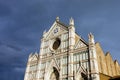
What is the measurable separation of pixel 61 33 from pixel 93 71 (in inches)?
497

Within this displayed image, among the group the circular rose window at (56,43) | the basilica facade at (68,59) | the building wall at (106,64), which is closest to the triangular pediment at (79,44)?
the basilica facade at (68,59)

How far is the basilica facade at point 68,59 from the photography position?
24328 mm

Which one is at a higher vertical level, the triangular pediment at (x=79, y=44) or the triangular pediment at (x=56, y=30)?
the triangular pediment at (x=56, y=30)

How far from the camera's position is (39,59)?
32.9 meters

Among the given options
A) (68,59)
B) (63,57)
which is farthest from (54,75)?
(68,59)

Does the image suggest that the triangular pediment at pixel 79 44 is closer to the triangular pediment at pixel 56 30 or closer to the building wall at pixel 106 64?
the building wall at pixel 106 64

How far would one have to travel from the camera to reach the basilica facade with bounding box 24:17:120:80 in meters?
24.3

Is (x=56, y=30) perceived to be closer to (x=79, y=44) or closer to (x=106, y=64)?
(x=79, y=44)

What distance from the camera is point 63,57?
28672 mm

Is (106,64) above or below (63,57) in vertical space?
below

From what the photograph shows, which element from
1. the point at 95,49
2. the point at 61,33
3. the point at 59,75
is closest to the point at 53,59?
the point at 59,75

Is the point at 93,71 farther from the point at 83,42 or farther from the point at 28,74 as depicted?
the point at 28,74

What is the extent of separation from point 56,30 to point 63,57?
8253mm

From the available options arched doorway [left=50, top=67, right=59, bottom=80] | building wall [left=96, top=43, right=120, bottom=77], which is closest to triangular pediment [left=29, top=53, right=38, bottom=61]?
arched doorway [left=50, top=67, right=59, bottom=80]
